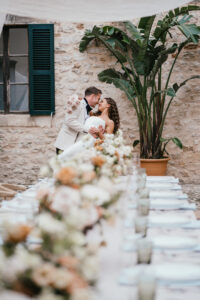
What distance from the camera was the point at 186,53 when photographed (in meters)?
6.20

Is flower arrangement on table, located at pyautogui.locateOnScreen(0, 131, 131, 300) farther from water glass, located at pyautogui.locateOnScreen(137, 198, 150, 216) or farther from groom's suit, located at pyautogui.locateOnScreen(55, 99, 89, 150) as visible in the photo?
groom's suit, located at pyautogui.locateOnScreen(55, 99, 89, 150)

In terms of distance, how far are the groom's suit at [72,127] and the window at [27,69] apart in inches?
56.4

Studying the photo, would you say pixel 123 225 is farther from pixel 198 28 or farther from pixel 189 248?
pixel 198 28

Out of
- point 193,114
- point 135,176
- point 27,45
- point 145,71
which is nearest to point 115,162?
point 135,176

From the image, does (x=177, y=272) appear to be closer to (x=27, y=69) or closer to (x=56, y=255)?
(x=56, y=255)

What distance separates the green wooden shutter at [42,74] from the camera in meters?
6.20

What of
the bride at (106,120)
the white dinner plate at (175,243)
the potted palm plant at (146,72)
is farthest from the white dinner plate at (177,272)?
the potted palm plant at (146,72)

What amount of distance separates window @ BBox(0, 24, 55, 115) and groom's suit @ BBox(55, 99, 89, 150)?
4.70 ft

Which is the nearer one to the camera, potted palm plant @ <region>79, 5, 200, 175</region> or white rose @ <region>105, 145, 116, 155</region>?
white rose @ <region>105, 145, 116, 155</region>

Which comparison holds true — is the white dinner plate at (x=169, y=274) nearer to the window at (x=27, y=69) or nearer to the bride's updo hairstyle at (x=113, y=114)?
the bride's updo hairstyle at (x=113, y=114)

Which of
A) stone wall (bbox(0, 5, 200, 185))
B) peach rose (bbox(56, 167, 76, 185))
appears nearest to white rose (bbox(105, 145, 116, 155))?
peach rose (bbox(56, 167, 76, 185))

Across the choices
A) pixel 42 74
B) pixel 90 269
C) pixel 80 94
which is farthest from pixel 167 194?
pixel 42 74

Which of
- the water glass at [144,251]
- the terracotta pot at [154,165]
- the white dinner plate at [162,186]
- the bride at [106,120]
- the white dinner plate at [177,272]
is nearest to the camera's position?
the white dinner plate at [177,272]

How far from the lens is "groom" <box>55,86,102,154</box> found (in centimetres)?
479
